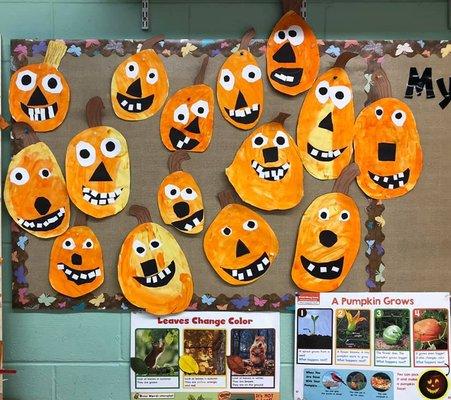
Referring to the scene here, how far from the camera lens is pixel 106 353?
4.56ft

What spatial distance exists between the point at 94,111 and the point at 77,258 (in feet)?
1.31

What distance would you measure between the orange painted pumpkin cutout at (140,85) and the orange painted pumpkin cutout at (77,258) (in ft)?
1.04

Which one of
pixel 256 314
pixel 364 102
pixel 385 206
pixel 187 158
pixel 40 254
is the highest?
pixel 364 102

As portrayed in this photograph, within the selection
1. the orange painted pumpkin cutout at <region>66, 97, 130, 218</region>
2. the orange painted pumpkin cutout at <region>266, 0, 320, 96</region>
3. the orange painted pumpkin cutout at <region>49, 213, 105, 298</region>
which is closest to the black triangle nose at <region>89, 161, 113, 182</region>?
the orange painted pumpkin cutout at <region>66, 97, 130, 218</region>

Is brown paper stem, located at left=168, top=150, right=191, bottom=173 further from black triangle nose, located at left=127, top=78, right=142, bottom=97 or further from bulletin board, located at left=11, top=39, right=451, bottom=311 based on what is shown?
black triangle nose, located at left=127, top=78, right=142, bottom=97

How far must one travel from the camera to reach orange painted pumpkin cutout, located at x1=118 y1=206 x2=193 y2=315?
4.47 feet

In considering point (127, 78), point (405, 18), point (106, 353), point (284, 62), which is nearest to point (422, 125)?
point (405, 18)

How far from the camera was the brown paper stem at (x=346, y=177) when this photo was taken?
135cm

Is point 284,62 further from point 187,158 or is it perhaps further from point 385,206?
point 385,206

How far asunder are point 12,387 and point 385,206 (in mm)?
1129

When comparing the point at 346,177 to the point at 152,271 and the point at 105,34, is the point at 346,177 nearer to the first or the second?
the point at 152,271

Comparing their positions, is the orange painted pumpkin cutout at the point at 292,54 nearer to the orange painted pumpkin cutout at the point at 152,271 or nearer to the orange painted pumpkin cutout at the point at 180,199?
the orange painted pumpkin cutout at the point at 180,199

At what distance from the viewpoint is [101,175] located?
4.46 feet

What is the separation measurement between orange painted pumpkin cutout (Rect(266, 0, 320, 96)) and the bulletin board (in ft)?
0.08
